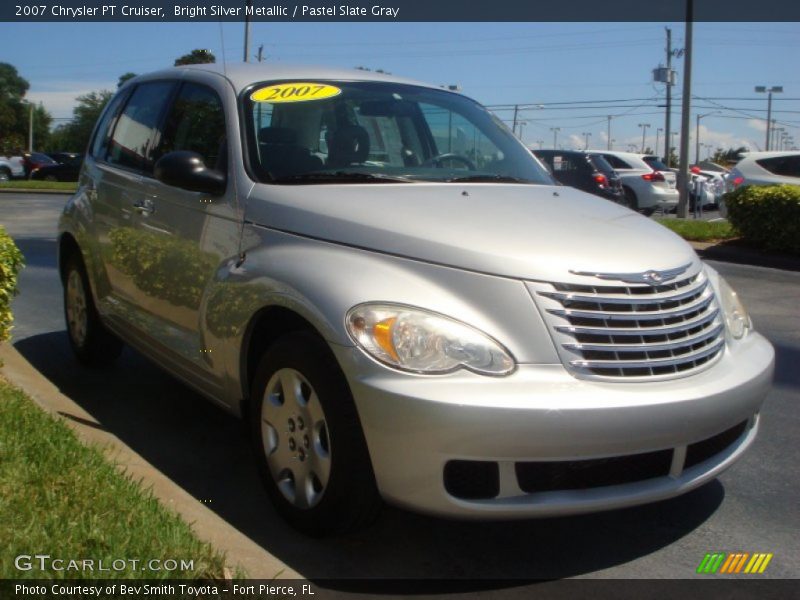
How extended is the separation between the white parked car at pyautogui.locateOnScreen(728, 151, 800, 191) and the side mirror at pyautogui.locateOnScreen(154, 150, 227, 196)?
14.7 m

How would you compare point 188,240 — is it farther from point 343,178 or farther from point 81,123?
point 81,123

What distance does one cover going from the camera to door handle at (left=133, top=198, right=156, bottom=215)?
196 inches

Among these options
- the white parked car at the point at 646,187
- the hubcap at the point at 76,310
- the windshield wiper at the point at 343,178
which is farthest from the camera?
the white parked car at the point at 646,187

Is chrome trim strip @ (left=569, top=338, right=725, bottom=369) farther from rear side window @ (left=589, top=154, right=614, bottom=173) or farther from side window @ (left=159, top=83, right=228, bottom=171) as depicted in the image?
rear side window @ (left=589, top=154, right=614, bottom=173)

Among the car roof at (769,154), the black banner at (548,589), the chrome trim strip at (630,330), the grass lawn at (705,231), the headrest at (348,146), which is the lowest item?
Answer: the grass lawn at (705,231)

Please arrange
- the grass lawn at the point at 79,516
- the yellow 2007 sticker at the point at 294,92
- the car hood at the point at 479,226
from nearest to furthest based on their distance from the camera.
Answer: the grass lawn at the point at 79,516, the car hood at the point at 479,226, the yellow 2007 sticker at the point at 294,92

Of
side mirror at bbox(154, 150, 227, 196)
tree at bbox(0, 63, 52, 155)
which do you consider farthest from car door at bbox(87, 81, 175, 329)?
tree at bbox(0, 63, 52, 155)

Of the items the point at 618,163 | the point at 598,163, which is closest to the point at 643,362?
the point at 598,163

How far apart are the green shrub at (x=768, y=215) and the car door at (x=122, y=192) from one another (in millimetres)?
9420

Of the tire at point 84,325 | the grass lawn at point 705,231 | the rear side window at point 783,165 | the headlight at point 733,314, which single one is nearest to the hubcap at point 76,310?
the tire at point 84,325

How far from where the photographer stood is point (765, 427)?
5363 mm

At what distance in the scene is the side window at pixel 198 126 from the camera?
467 cm

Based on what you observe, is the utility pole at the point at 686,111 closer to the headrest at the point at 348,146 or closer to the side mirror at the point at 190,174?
the headrest at the point at 348,146

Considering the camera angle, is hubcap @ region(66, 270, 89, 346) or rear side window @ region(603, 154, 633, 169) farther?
rear side window @ region(603, 154, 633, 169)
